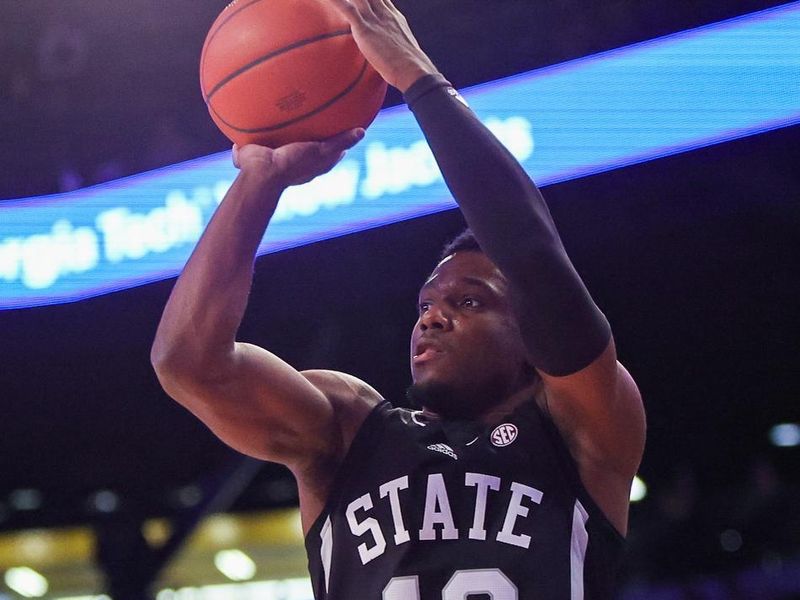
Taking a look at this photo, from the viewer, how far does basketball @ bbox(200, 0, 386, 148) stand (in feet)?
6.05

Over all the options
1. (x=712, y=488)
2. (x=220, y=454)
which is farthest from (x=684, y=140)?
(x=220, y=454)

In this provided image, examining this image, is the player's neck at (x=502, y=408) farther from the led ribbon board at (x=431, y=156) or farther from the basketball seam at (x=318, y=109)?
the led ribbon board at (x=431, y=156)

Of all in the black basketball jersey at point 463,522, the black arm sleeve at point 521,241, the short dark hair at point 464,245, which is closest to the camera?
the black arm sleeve at point 521,241

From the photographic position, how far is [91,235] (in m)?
5.06

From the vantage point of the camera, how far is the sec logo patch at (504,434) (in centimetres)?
180

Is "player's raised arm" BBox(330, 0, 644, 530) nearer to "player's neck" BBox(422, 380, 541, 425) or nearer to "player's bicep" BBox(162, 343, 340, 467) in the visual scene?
"player's neck" BBox(422, 380, 541, 425)

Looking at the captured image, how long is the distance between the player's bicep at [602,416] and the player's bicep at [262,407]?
0.41 metres

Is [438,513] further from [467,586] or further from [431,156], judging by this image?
[431,156]

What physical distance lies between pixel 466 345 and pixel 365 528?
0.39 m

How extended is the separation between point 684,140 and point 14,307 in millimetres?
3302

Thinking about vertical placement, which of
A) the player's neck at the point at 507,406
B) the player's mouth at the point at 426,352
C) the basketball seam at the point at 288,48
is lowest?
the player's neck at the point at 507,406

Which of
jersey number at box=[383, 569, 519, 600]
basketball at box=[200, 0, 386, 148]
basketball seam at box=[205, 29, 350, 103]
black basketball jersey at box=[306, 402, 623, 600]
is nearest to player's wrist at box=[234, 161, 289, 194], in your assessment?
basketball at box=[200, 0, 386, 148]

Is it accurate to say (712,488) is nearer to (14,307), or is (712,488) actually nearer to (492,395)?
(14,307)

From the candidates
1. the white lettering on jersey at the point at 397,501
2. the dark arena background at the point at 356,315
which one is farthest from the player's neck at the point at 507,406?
the dark arena background at the point at 356,315
